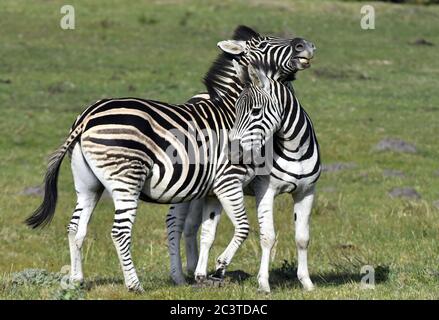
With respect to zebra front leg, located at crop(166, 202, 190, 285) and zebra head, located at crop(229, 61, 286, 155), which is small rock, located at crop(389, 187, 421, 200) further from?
zebra head, located at crop(229, 61, 286, 155)

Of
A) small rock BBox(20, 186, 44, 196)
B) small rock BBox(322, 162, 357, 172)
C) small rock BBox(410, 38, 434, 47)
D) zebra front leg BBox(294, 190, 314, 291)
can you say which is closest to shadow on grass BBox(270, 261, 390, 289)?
zebra front leg BBox(294, 190, 314, 291)

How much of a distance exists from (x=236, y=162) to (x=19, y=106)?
18759mm

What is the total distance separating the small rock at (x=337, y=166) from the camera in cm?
2086

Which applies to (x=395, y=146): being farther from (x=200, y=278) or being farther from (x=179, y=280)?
(x=200, y=278)

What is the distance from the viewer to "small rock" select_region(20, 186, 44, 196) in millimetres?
17984

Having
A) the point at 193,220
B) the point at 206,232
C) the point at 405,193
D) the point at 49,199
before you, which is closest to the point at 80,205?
the point at 49,199

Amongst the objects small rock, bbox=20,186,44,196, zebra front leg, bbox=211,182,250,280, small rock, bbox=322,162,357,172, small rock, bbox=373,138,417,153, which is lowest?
small rock, bbox=322,162,357,172

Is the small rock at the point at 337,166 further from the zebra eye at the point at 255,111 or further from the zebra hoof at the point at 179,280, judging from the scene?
the zebra eye at the point at 255,111

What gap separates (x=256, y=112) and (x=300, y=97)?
67.0ft

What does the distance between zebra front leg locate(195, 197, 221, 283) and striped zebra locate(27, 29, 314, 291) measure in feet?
0.83

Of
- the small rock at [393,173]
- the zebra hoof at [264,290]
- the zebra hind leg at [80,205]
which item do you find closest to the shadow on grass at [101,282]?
the zebra hind leg at [80,205]

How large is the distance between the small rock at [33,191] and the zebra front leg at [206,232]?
8948 millimetres

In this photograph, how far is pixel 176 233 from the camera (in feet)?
33.6
